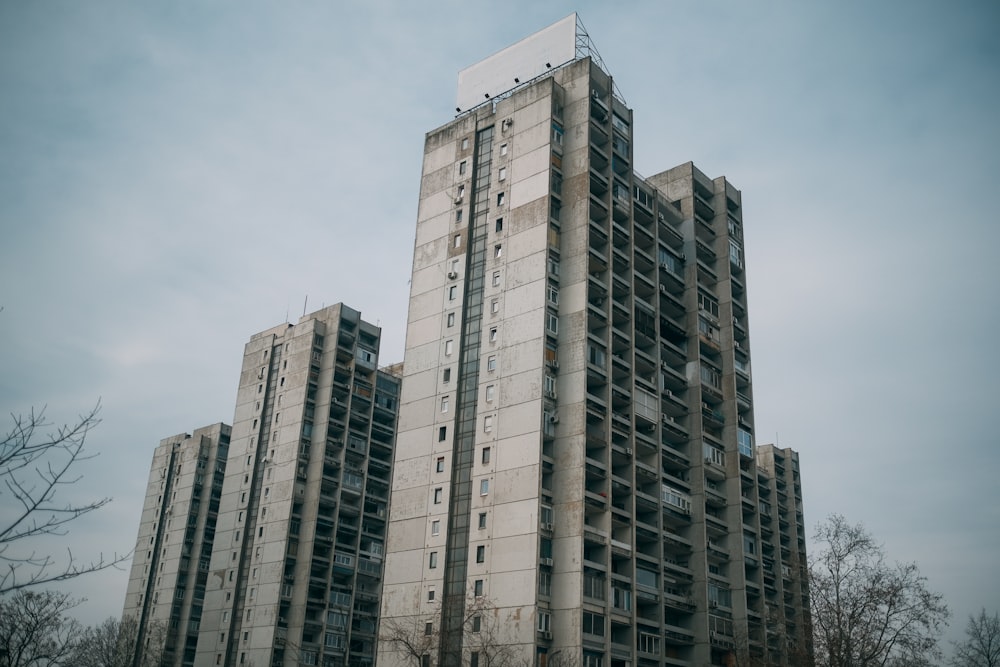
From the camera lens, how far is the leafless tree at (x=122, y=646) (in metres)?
97.6

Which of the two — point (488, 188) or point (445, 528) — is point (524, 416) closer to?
point (445, 528)

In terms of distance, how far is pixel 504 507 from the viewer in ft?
208

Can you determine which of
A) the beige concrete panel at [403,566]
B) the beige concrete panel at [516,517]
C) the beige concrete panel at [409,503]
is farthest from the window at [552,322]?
the beige concrete panel at [403,566]

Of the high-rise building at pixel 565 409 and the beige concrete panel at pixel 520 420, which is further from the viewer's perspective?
the beige concrete panel at pixel 520 420

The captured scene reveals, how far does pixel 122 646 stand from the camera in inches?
4264

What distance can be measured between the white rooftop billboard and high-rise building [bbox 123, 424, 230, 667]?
65724mm

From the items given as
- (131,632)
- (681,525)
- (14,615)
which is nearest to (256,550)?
(131,632)

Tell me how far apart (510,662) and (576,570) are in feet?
23.2

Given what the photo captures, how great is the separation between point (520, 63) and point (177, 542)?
75.9m

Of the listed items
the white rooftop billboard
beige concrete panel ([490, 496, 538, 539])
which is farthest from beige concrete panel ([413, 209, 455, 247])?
beige concrete panel ([490, 496, 538, 539])

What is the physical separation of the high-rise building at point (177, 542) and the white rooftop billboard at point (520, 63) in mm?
65724

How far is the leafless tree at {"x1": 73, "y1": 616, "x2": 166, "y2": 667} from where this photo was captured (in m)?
97.6

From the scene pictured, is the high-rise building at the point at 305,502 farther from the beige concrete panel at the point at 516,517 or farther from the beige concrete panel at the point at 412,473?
the beige concrete panel at the point at 516,517

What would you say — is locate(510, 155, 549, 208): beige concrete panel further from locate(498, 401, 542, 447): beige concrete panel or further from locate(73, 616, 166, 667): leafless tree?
locate(73, 616, 166, 667): leafless tree
